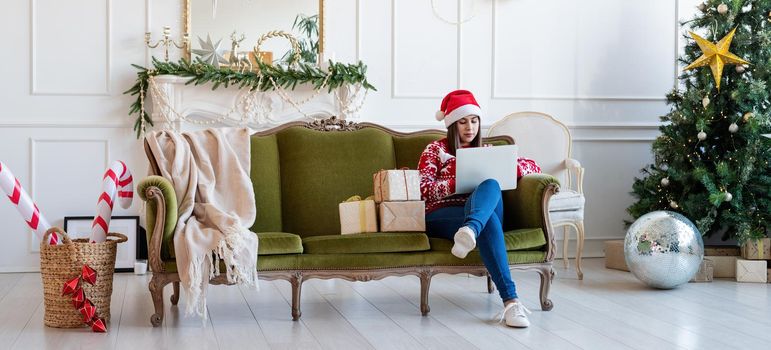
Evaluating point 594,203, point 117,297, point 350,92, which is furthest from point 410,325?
point 594,203

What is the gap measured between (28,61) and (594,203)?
3802 millimetres

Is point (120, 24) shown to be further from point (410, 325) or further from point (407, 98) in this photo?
Answer: point (410, 325)

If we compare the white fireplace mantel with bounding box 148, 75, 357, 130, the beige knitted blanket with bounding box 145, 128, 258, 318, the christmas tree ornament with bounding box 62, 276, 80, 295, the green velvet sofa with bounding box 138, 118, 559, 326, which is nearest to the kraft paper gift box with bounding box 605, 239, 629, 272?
the green velvet sofa with bounding box 138, 118, 559, 326

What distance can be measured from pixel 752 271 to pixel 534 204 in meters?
1.91

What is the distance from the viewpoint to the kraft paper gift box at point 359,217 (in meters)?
3.97

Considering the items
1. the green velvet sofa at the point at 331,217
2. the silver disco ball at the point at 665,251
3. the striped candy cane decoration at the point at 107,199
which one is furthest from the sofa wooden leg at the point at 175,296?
the silver disco ball at the point at 665,251

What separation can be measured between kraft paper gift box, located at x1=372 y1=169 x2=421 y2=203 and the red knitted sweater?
155 millimetres

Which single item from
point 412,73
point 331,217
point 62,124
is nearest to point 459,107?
point 331,217

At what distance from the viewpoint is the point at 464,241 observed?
3.62 metres

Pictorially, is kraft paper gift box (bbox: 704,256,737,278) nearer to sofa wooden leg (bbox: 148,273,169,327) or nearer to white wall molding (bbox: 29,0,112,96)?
sofa wooden leg (bbox: 148,273,169,327)

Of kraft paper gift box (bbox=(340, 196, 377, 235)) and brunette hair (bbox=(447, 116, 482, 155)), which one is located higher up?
brunette hair (bbox=(447, 116, 482, 155))

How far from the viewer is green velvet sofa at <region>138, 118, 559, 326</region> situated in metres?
3.69

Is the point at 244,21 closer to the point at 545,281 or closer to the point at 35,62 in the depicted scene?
the point at 35,62

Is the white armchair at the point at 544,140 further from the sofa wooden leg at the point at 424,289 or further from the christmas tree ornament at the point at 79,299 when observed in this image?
the christmas tree ornament at the point at 79,299
